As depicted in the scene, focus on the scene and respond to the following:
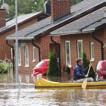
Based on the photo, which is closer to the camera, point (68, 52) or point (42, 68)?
point (42, 68)

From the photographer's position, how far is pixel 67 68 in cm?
4156

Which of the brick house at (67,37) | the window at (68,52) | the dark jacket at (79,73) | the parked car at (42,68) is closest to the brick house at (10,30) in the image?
the brick house at (67,37)

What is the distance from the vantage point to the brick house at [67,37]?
121ft

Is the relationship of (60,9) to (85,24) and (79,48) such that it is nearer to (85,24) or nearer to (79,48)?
(79,48)

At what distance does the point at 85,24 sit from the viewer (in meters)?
38.0

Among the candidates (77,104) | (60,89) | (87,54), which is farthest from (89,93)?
(87,54)

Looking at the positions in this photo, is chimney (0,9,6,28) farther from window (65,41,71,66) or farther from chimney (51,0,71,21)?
window (65,41,71,66)

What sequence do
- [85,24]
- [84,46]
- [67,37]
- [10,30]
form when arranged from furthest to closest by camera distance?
[10,30], [67,37], [84,46], [85,24]

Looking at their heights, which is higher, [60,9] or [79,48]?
[60,9]

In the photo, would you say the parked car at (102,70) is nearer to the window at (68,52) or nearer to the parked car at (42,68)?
the parked car at (42,68)

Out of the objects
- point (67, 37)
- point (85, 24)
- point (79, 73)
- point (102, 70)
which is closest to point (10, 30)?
point (67, 37)

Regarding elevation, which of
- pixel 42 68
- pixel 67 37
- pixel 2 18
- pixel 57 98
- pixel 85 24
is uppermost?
pixel 2 18

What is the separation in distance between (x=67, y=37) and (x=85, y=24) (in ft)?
14.0

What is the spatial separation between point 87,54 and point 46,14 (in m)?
22.4
